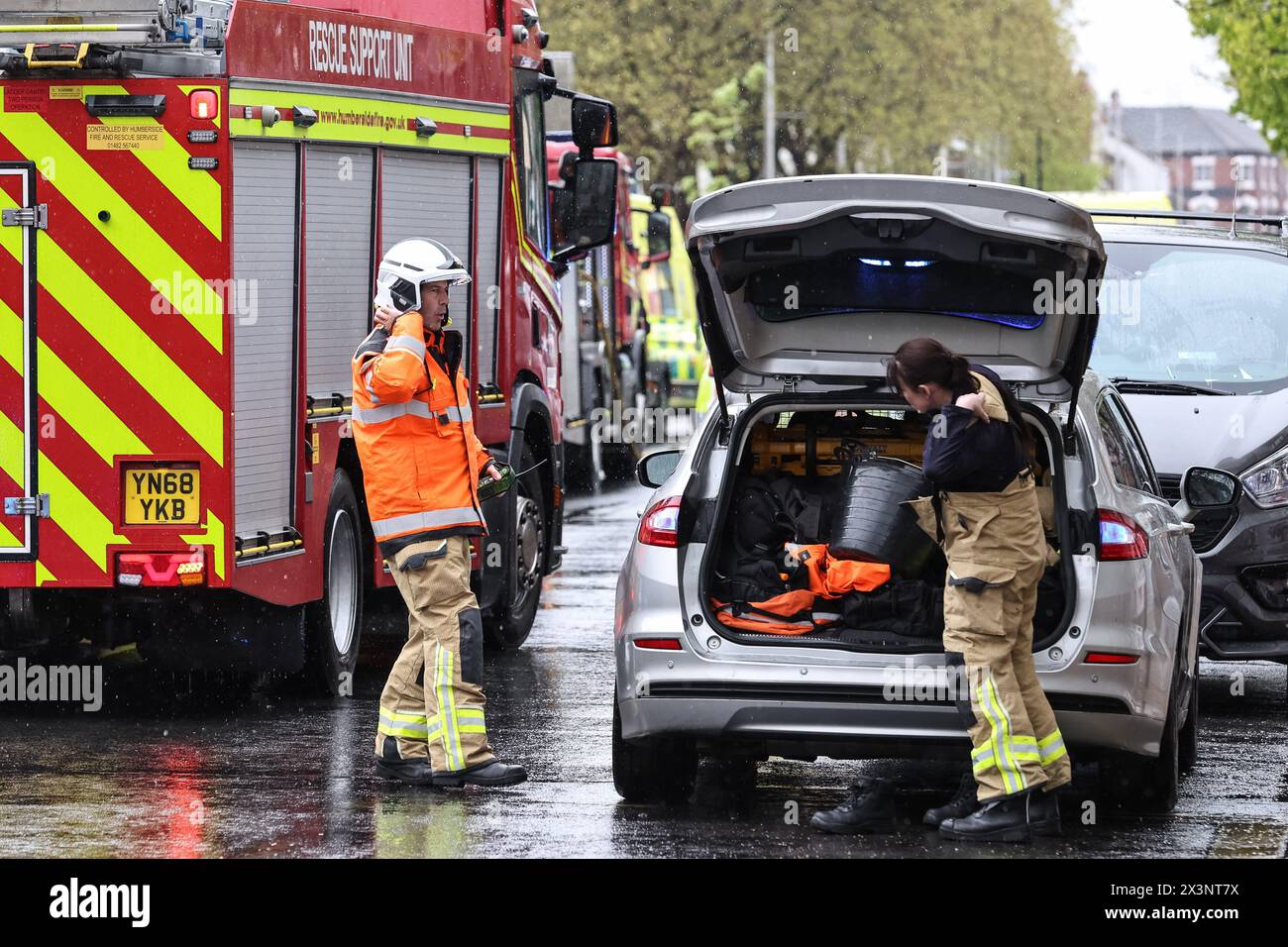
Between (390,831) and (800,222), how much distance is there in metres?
2.26

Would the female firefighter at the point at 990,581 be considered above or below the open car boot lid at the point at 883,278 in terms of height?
below

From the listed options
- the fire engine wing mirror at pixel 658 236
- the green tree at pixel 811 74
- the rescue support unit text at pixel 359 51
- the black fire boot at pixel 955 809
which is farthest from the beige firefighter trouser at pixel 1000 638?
the green tree at pixel 811 74

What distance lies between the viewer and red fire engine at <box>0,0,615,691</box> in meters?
9.16

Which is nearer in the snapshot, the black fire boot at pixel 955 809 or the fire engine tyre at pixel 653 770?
the black fire boot at pixel 955 809

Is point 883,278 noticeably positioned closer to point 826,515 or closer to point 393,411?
point 826,515

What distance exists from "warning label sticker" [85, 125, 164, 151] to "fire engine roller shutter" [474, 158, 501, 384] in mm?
2558

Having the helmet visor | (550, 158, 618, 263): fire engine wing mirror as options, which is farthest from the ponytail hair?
(550, 158, 618, 263): fire engine wing mirror

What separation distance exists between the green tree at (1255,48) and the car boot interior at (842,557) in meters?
17.2

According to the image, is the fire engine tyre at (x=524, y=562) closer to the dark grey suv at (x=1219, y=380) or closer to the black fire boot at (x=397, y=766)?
the dark grey suv at (x=1219, y=380)

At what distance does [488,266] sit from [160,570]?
3040 millimetres

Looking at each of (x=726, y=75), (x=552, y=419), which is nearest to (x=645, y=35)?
(x=726, y=75)

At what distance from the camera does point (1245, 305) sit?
11.4 m

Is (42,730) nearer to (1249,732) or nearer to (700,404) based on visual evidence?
(1249,732)

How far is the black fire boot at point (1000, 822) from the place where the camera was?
23.8 ft
